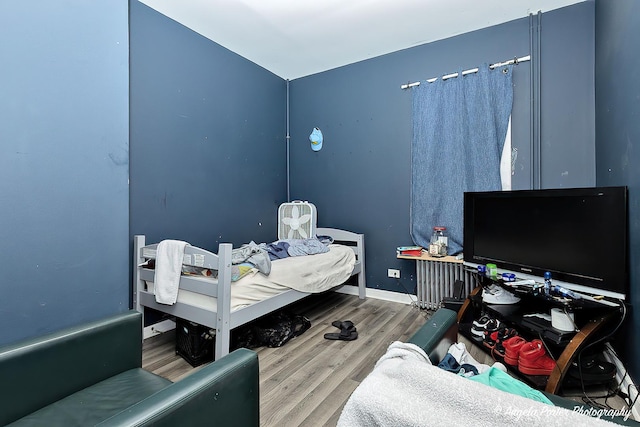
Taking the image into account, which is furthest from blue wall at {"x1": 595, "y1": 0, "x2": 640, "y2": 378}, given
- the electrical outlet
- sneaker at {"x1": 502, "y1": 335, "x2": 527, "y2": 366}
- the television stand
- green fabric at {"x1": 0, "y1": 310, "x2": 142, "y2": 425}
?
green fabric at {"x1": 0, "y1": 310, "x2": 142, "y2": 425}

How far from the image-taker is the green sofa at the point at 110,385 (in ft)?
2.43

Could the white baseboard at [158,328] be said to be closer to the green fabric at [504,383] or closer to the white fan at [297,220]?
the white fan at [297,220]

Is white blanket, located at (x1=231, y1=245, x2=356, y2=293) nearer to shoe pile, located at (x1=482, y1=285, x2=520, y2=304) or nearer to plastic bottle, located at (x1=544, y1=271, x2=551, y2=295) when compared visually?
shoe pile, located at (x1=482, y1=285, x2=520, y2=304)

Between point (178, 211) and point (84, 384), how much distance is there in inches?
66.5

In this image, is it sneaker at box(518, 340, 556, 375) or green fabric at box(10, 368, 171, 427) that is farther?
sneaker at box(518, 340, 556, 375)

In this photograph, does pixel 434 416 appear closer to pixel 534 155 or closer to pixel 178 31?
pixel 534 155

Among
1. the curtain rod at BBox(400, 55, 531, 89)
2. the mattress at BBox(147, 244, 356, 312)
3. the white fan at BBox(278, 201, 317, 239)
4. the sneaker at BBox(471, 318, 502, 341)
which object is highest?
the curtain rod at BBox(400, 55, 531, 89)

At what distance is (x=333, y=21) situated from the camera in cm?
267

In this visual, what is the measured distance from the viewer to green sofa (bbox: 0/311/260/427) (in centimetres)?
74

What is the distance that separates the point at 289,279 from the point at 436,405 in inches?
70.9

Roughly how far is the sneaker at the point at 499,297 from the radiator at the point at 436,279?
555 mm

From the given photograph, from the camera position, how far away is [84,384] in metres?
1.12

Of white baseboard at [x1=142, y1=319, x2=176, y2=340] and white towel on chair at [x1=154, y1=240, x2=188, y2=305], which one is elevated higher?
white towel on chair at [x1=154, y1=240, x2=188, y2=305]

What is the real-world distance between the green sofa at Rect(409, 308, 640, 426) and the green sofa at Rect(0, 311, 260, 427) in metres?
0.59
